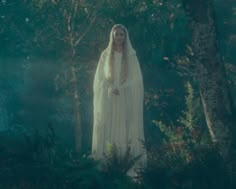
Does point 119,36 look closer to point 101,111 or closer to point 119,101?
point 119,101

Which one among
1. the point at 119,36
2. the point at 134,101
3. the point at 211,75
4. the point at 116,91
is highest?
the point at 119,36

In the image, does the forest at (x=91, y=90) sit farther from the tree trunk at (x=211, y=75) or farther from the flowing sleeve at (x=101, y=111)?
the flowing sleeve at (x=101, y=111)

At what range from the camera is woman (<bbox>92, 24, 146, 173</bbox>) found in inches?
343

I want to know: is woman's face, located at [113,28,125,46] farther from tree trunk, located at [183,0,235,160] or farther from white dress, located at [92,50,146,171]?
tree trunk, located at [183,0,235,160]

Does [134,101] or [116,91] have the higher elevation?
[116,91]

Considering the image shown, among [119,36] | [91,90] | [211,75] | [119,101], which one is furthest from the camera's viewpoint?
[91,90]

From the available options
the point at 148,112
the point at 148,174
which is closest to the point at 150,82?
the point at 148,112

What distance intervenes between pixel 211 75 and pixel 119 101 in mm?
1883

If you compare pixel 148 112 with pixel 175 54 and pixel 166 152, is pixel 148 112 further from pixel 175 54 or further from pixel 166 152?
pixel 166 152

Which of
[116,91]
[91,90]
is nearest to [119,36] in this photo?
[116,91]

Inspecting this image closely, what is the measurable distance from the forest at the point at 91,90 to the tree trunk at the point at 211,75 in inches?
0.7

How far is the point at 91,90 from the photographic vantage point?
542 inches

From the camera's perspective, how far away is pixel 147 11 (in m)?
13.0

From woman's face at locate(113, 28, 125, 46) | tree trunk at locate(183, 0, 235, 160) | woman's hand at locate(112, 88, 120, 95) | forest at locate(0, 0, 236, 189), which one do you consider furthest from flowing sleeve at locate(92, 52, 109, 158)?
tree trunk at locate(183, 0, 235, 160)
